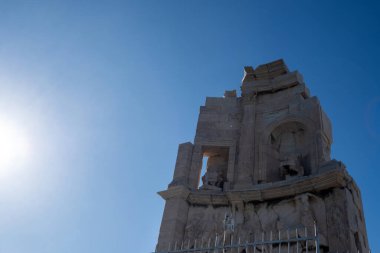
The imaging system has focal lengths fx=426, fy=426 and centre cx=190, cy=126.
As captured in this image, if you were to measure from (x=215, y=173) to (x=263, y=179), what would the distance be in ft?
4.83

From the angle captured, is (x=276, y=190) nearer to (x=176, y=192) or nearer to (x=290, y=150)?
(x=290, y=150)

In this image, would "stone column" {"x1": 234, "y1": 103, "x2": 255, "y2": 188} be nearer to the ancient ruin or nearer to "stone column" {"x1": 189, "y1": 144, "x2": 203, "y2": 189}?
the ancient ruin

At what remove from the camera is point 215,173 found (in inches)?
467

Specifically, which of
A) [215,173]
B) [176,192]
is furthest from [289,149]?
[176,192]

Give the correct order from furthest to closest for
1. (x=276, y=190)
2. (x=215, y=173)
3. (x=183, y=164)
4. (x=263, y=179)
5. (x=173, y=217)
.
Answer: (x=215, y=173)
(x=183, y=164)
(x=263, y=179)
(x=173, y=217)
(x=276, y=190)

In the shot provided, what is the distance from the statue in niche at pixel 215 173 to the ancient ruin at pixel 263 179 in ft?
0.09

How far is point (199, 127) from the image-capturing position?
12703mm

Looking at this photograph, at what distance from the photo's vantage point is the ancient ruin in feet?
30.2

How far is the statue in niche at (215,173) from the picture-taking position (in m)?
11.5

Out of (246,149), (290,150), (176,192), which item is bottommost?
(176,192)

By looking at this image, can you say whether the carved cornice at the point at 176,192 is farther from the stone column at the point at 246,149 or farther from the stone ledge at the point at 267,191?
the stone column at the point at 246,149

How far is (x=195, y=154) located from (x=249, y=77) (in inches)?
136

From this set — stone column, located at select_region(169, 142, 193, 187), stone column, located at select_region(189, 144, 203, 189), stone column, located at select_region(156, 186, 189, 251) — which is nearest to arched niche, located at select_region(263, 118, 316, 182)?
stone column, located at select_region(189, 144, 203, 189)

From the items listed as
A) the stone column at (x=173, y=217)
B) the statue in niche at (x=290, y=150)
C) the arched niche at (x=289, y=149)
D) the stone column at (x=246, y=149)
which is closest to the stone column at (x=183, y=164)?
the stone column at (x=173, y=217)
